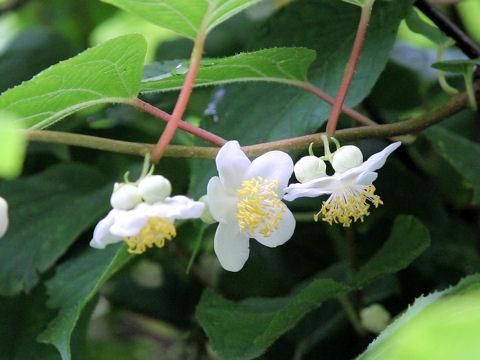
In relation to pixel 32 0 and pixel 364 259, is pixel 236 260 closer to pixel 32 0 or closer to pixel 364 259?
pixel 364 259

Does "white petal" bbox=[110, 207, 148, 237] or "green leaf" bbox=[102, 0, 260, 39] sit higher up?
"green leaf" bbox=[102, 0, 260, 39]

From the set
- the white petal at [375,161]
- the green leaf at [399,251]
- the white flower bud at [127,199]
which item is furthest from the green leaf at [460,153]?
the white flower bud at [127,199]

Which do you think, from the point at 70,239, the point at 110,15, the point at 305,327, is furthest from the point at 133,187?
the point at 110,15

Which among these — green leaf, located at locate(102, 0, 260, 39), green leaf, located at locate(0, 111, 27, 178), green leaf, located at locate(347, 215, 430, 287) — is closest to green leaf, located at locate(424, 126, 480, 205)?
green leaf, located at locate(347, 215, 430, 287)

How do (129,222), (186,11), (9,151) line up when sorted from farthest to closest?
(186,11) < (129,222) < (9,151)

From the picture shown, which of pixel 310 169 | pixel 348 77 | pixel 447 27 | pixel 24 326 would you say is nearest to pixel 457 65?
pixel 447 27

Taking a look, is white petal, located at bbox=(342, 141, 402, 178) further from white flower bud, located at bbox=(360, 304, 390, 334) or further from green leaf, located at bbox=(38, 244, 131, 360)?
white flower bud, located at bbox=(360, 304, 390, 334)

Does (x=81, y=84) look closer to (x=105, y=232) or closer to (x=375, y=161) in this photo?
(x=105, y=232)
